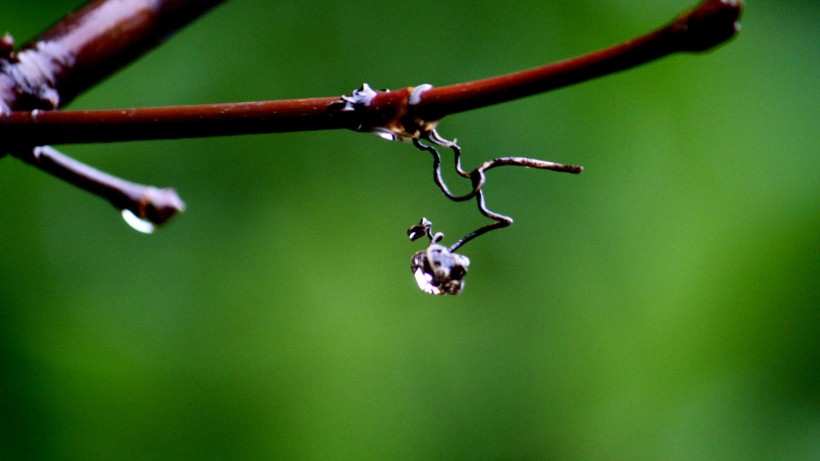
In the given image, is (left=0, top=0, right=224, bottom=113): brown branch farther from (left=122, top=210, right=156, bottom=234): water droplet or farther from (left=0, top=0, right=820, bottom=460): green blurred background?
(left=0, top=0, right=820, bottom=460): green blurred background

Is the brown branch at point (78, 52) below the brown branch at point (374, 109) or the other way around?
the other way around

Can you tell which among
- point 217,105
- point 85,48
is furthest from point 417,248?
point 217,105

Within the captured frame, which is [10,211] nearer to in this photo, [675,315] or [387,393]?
[387,393]

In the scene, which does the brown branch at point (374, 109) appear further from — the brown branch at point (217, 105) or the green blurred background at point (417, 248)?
the green blurred background at point (417, 248)

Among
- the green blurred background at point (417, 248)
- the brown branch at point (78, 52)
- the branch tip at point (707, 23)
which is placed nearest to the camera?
the branch tip at point (707, 23)

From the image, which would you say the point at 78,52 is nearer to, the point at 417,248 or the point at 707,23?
the point at 707,23

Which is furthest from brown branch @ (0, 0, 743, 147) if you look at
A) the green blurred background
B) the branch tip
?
the green blurred background

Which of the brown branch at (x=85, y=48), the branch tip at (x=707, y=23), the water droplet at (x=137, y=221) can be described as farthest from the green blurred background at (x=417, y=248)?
the branch tip at (x=707, y=23)

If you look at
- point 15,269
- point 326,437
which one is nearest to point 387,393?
point 326,437
